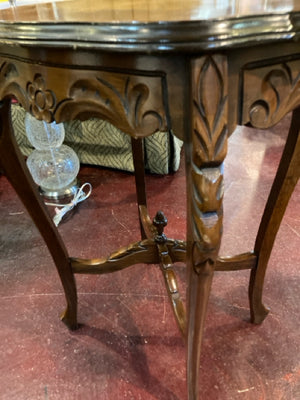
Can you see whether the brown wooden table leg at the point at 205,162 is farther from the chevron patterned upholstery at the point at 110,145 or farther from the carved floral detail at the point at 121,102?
the chevron patterned upholstery at the point at 110,145

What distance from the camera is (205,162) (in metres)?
0.38

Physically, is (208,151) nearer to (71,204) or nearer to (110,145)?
(71,204)

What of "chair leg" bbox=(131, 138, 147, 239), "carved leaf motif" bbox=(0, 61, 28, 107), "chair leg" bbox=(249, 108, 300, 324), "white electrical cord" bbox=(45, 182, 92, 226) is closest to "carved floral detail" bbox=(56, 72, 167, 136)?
"carved leaf motif" bbox=(0, 61, 28, 107)

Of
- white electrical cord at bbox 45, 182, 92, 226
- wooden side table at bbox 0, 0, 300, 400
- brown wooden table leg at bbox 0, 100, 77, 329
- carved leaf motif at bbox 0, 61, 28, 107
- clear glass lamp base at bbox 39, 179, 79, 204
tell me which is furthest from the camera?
clear glass lamp base at bbox 39, 179, 79, 204

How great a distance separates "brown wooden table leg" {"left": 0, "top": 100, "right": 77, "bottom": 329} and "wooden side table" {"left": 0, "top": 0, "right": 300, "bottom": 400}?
5.8 inches

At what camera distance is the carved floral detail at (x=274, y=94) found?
40 centimetres

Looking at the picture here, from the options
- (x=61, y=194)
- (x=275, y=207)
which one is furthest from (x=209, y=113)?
(x=61, y=194)

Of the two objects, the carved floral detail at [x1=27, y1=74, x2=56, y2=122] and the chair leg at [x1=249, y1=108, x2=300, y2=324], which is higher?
the carved floral detail at [x1=27, y1=74, x2=56, y2=122]

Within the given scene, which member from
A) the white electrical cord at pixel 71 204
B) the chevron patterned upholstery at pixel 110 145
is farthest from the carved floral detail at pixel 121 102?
the chevron patterned upholstery at pixel 110 145

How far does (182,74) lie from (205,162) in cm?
9

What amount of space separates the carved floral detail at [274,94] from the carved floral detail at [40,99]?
235mm

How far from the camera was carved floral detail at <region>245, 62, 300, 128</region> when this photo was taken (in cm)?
40

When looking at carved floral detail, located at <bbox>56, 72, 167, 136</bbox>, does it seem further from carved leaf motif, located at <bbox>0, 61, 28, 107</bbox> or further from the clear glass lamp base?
the clear glass lamp base

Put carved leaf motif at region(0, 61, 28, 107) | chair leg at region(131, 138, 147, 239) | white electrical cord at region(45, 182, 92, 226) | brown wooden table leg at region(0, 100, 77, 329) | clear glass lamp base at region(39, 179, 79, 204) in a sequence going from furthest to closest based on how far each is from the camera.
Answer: clear glass lamp base at region(39, 179, 79, 204) → white electrical cord at region(45, 182, 92, 226) → chair leg at region(131, 138, 147, 239) → brown wooden table leg at region(0, 100, 77, 329) → carved leaf motif at region(0, 61, 28, 107)
